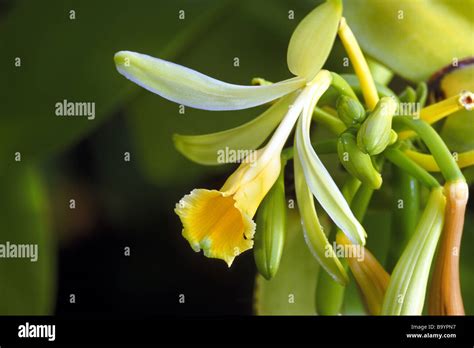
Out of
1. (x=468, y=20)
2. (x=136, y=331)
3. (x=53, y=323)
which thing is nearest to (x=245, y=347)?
(x=136, y=331)

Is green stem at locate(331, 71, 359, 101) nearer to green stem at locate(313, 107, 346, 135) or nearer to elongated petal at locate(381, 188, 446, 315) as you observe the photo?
green stem at locate(313, 107, 346, 135)

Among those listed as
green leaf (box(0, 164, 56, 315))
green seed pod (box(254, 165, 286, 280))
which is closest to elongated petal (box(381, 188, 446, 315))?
green seed pod (box(254, 165, 286, 280))

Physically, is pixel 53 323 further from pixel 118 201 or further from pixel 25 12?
pixel 25 12

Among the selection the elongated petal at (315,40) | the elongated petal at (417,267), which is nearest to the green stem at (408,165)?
the elongated petal at (417,267)

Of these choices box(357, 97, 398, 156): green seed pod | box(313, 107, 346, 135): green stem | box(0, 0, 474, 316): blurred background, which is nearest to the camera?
box(357, 97, 398, 156): green seed pod

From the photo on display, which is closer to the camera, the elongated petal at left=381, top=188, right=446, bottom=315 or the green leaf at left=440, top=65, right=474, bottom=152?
the elongated petal at left=381, top=188, right=446, bottom=315

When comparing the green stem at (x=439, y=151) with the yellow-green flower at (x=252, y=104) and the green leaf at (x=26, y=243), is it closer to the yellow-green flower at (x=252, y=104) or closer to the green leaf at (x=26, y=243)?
the yellow-green flower at (x=252, y=104)
